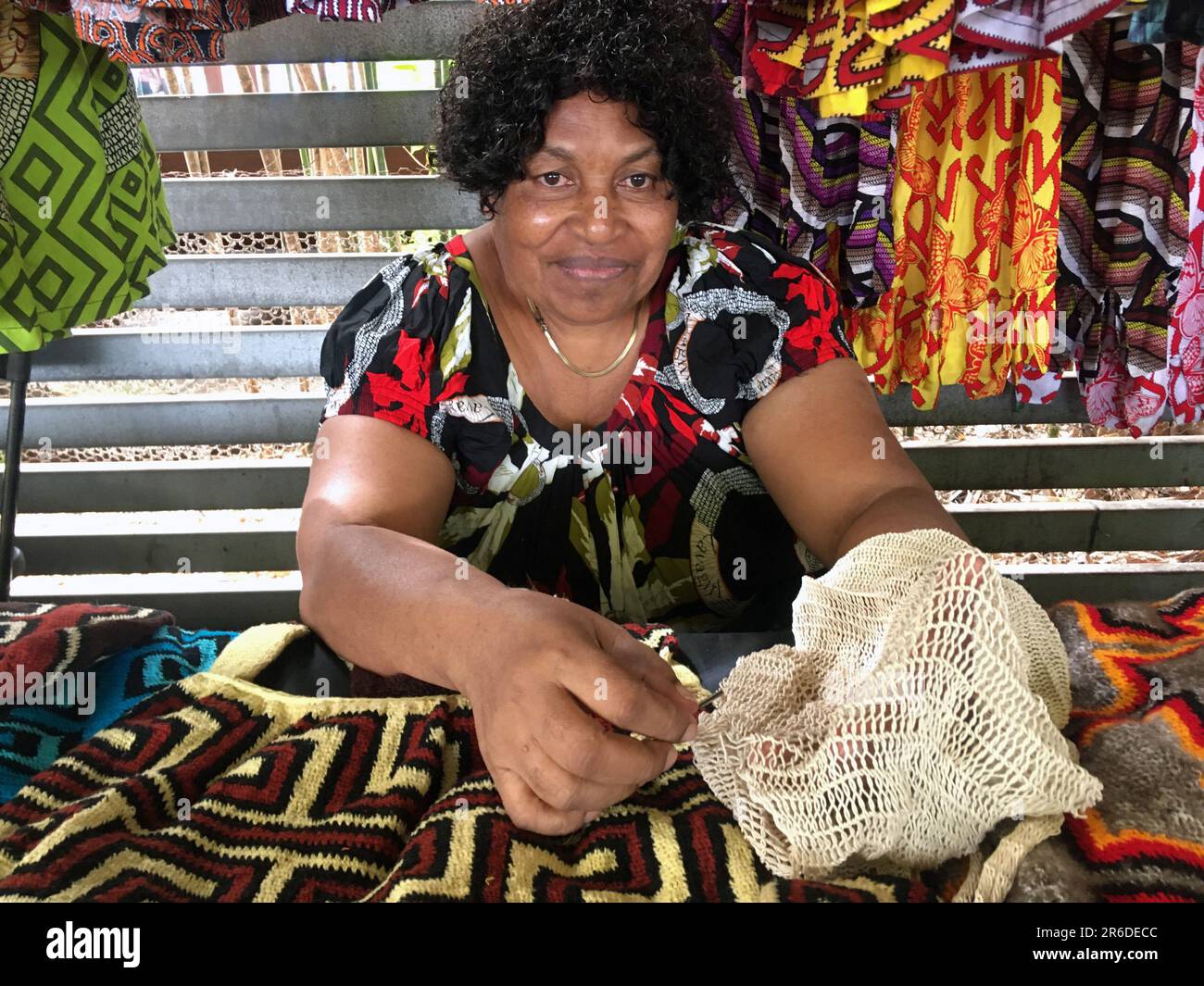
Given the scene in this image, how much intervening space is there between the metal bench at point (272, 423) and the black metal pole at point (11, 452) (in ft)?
1.62

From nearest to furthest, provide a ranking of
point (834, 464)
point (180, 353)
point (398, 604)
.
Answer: point (398, 604)
point (834, 464)
point (180, 353)

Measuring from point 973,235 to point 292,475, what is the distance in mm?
1869

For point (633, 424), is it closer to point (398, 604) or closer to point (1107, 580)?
point (398, 604)

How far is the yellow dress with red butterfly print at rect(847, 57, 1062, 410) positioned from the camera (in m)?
1.92

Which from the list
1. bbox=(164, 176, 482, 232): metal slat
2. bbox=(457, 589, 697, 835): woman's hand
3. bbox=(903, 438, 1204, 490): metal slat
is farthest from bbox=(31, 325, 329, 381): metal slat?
bbox=(457, 589, 697, 835): woman's hand

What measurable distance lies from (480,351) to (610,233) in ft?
0.92

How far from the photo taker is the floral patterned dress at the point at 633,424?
145 centimetres

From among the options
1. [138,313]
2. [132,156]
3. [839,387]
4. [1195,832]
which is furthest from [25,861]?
[138,313]

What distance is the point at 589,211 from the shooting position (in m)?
1.36

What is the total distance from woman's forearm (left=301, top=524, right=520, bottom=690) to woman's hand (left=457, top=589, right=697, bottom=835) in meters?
0.06

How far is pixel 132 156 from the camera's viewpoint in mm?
1889

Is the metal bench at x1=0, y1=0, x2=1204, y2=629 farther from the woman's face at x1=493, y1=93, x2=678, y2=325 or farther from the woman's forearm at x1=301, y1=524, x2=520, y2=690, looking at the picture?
the woman's forearm at x1=301, y1=524, x2=520, y2=690

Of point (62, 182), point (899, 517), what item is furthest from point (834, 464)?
point (62, 182)

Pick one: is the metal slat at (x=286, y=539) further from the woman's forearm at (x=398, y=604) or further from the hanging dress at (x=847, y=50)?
the woman's forearm at (x=398, y=604)
